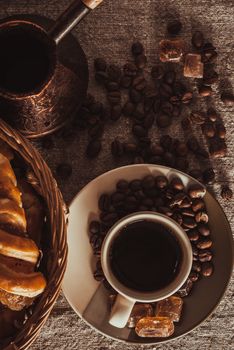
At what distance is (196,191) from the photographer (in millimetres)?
1160

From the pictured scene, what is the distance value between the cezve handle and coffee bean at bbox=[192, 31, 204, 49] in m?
0.30

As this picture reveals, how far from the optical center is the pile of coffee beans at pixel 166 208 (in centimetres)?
117

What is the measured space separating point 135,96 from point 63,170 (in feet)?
0.73

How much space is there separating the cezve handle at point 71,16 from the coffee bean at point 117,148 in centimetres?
27

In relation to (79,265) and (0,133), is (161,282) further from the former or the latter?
(0,133)

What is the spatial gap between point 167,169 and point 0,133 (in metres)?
0.34

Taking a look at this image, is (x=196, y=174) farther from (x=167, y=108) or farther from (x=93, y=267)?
(x=93, y=267)

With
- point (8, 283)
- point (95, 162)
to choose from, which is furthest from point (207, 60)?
point (8, 283)

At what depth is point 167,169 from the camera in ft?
3.85

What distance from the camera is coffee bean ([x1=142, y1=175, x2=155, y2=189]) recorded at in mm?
1181

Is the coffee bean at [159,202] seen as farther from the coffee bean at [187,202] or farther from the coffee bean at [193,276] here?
the coffee bean at [193,276]

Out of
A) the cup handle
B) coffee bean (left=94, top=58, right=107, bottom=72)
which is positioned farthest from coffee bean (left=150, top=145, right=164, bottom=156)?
the cup handle

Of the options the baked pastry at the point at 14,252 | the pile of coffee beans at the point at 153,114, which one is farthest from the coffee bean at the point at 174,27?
the baked pastry at the point at 14,252

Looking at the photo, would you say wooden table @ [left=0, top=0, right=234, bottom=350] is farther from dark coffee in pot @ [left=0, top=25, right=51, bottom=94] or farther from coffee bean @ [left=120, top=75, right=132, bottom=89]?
dark coffee in pot @ [left=0, top=25, right=51, bottom=94]
